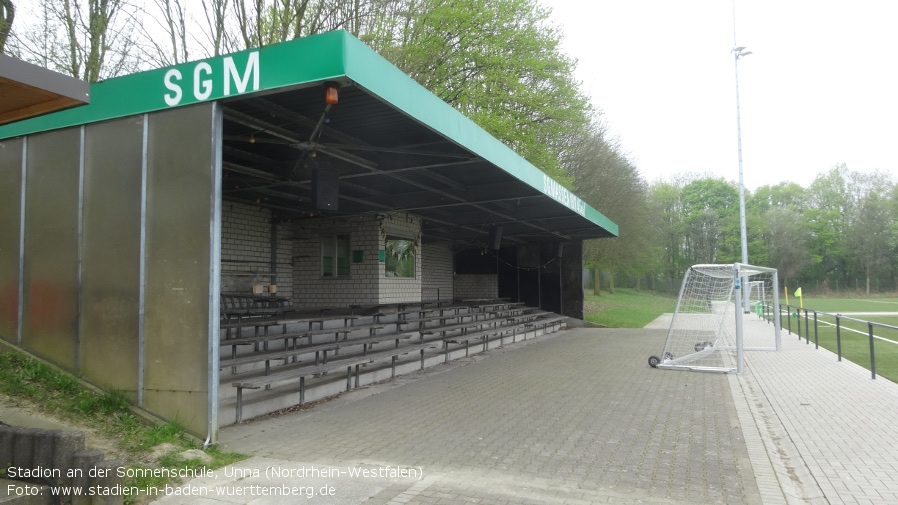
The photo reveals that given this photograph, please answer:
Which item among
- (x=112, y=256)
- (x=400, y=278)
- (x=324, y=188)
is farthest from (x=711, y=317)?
(x=112, y=256)

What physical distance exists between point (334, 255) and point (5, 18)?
7015 millimetres

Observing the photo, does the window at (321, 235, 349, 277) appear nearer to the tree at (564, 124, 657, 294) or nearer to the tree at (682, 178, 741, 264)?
the tree at (564, 124, 657, 294)

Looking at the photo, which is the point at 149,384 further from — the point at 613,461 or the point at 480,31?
the point at 480,31

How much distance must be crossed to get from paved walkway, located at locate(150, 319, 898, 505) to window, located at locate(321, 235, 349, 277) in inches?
157

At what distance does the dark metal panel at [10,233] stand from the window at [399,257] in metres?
7.10

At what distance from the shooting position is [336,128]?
7152mm

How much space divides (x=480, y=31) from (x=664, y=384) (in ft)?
41.6

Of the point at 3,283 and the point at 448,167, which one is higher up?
the point at 448,167

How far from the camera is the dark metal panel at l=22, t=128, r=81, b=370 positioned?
622 centimetres

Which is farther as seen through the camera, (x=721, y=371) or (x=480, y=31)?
(x=480, y=31)

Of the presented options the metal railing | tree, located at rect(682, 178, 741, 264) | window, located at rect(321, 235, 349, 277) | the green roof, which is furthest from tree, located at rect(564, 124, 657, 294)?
tree, located at rect(682, 178, 741, 264)

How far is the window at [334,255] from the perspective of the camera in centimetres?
1295

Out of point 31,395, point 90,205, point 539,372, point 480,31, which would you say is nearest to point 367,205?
point 539,372

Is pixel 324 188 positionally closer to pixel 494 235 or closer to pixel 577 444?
pixel 577 444
